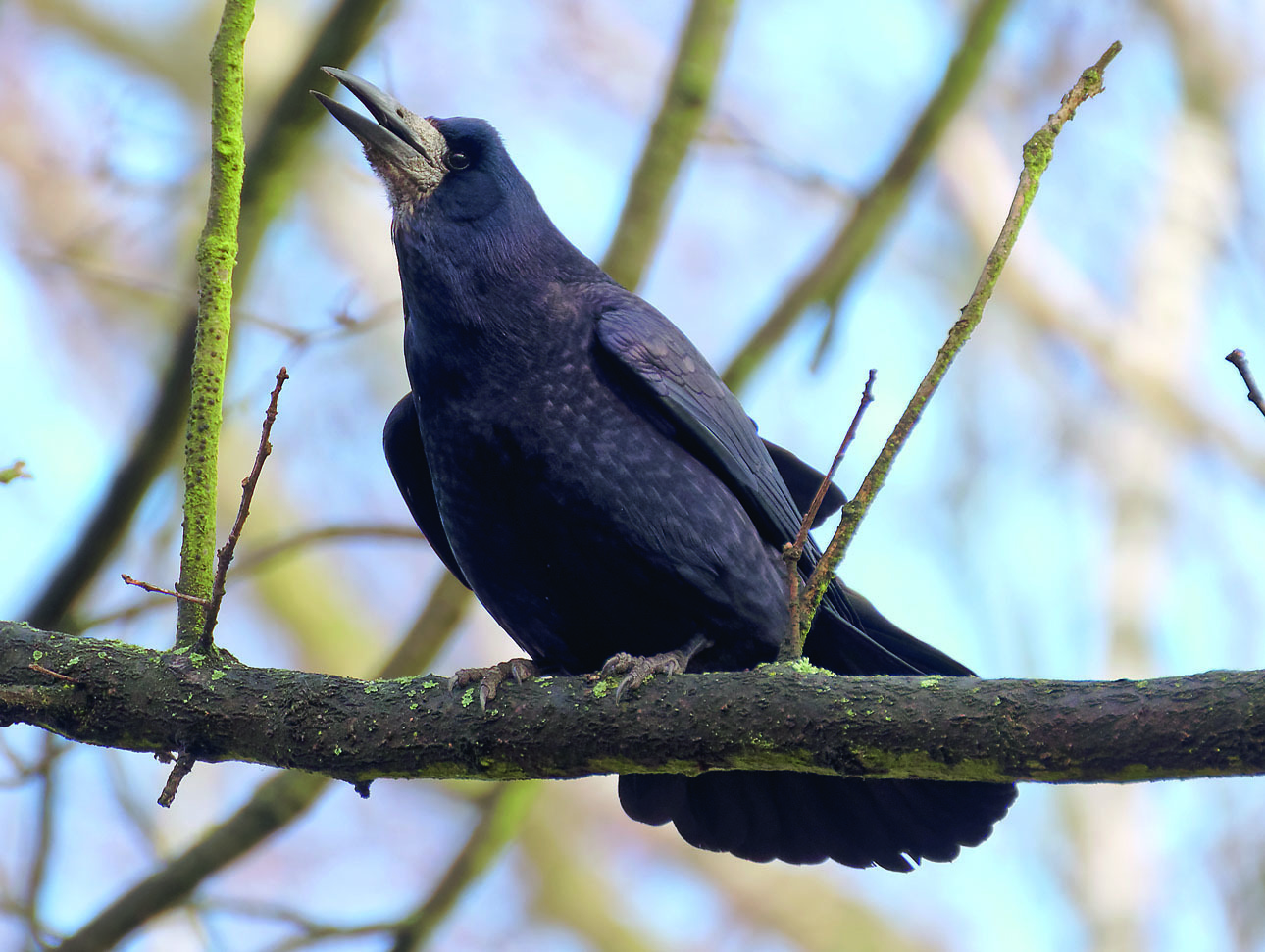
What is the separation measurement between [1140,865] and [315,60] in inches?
396

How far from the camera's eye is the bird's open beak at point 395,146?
3957 mm

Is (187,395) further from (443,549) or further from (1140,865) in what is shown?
(1140,865)

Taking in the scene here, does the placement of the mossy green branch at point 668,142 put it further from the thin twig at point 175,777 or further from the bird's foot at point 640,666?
the thin twig at point 175,777

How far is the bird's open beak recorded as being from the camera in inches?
156

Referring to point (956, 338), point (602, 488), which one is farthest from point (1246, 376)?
point (602, 488)

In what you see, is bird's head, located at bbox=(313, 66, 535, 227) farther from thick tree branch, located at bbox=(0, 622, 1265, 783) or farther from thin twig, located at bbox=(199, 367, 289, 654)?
thick tree branch, located at bbox=(0, 622, 1265, 783)

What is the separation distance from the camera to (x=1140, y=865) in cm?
1130

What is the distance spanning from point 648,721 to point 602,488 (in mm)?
856

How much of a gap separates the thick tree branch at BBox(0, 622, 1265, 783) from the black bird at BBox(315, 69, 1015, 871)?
0.62 meters

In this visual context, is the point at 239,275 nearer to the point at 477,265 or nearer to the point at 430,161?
the point at 430,161

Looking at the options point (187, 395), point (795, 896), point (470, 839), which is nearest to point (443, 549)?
point (187, 395)

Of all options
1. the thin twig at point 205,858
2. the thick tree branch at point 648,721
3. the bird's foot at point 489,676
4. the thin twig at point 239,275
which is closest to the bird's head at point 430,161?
the thin twig at point 239,275

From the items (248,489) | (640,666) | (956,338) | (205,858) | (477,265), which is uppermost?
(477,265)

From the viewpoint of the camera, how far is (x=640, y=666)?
3.01m
